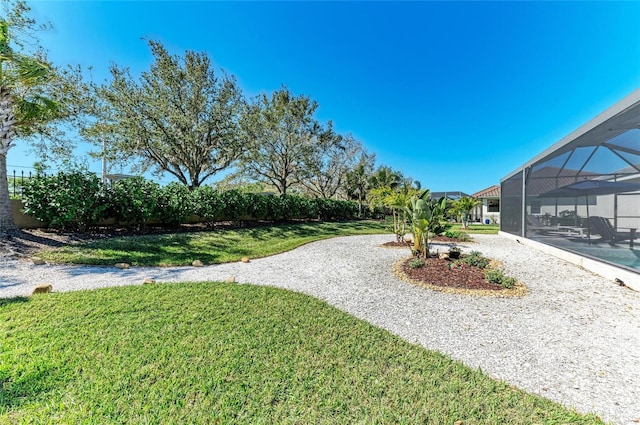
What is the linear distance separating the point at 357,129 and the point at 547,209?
21451mm

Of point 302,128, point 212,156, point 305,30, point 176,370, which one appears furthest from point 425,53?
point 176,370

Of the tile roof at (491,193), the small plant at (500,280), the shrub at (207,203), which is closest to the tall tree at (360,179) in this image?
the tile roof at (491,193)

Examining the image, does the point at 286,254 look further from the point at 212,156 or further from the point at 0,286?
the point at 212,156

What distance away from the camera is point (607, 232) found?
5.55 meters

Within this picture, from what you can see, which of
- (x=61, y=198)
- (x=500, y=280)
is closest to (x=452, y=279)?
(x=500, y=280)

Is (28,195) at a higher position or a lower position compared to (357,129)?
lower

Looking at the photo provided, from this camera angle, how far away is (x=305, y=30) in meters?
12.4

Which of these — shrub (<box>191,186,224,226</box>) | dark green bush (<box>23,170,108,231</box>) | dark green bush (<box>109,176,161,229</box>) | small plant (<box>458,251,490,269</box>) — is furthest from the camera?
shrub (<box>191,186,224,226</box>)

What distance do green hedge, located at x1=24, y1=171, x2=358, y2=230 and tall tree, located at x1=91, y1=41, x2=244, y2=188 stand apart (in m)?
3.40

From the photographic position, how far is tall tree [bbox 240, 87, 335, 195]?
1614 cm

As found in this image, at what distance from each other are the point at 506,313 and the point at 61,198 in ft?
36.0

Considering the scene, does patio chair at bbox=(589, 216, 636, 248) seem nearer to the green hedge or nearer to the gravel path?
the gravel path

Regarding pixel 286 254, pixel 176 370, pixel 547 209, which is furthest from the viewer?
pixel 547 209

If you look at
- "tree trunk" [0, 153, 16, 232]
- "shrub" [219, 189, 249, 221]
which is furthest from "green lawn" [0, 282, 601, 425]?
"shrub" [219, 189, 249, 221]
